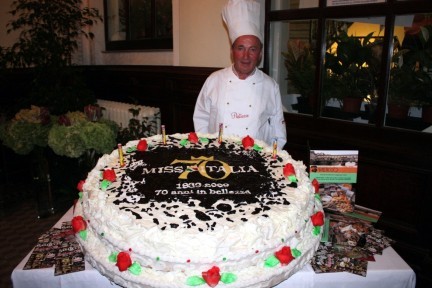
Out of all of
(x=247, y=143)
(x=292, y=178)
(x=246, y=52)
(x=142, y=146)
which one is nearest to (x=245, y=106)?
(x=246, y=52)

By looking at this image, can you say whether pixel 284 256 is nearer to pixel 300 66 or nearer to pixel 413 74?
pixel 413 74

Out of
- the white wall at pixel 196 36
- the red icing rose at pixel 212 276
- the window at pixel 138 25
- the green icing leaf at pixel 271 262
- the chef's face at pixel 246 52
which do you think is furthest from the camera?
the window at pixel 138 25

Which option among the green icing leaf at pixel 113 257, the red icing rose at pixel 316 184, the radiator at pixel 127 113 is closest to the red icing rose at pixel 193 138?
the red icing rose at pixel 316 184

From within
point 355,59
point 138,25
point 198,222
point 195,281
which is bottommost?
point 195,281

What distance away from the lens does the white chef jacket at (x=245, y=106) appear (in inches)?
92.1

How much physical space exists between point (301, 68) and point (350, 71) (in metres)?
0.44

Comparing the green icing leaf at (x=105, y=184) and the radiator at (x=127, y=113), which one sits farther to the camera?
the radiator at (x=127, y=113)

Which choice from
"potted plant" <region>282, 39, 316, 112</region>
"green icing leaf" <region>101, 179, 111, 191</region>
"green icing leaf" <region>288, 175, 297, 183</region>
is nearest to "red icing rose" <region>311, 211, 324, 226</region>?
"green icing leaf" <region>288, 175, 297, 183</region>

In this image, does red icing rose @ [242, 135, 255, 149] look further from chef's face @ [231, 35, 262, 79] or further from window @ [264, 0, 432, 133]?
window @ [264, 0, 432, 133]

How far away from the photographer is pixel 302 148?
311cm

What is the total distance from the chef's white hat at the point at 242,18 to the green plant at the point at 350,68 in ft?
2.81

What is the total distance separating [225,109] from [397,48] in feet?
4.36

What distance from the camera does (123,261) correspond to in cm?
110

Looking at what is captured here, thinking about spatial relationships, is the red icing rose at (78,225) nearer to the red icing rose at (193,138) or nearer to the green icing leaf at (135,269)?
the green icing leaf at (135,269)
